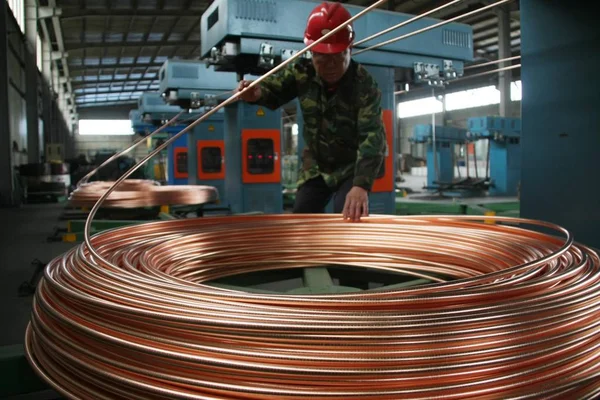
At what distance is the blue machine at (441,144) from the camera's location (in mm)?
9750

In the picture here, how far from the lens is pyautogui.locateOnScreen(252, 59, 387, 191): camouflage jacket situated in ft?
7.36

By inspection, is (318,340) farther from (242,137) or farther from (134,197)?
(242,137)

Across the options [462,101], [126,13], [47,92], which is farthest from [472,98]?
[47,92]

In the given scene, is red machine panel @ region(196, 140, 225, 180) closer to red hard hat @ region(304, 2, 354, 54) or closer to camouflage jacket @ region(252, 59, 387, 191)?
camouflage jacket @ region(252, 59, 387, 191)

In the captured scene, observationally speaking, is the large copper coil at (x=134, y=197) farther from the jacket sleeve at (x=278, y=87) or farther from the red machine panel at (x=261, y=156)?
the red machine panel at (x=261, y=156)

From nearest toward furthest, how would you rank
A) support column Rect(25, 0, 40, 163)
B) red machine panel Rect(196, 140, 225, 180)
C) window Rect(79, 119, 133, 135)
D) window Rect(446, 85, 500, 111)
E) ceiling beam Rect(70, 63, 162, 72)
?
red machine panel Rect(196, 140, 225, 180) → support column Rect(25, 0, 40, 163) → window Rect(446, 85, 500, 111) → ceiling beam Rect(70, 63, 162, 72) → window Rect(79, 119, 133, 135)

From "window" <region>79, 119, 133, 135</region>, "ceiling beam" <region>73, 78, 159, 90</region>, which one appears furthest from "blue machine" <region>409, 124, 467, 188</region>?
"window" <region>79, 119, 133, 135</region>

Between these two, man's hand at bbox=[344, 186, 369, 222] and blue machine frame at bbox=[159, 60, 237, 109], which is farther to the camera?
blue machine frame at bbox=[159, 60, 237, 109]

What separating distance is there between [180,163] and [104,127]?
22.2 meters

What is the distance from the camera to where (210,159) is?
840 cm

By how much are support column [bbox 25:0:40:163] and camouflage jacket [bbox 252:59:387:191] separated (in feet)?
34.4

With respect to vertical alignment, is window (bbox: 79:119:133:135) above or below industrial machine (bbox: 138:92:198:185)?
above

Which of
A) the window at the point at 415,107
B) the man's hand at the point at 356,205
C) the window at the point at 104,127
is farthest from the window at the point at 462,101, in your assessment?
the window at the point at 104,127

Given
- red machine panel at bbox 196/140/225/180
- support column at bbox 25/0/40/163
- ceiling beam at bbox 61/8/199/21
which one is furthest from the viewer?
ceiling beam at bbox 61/8/199/21
